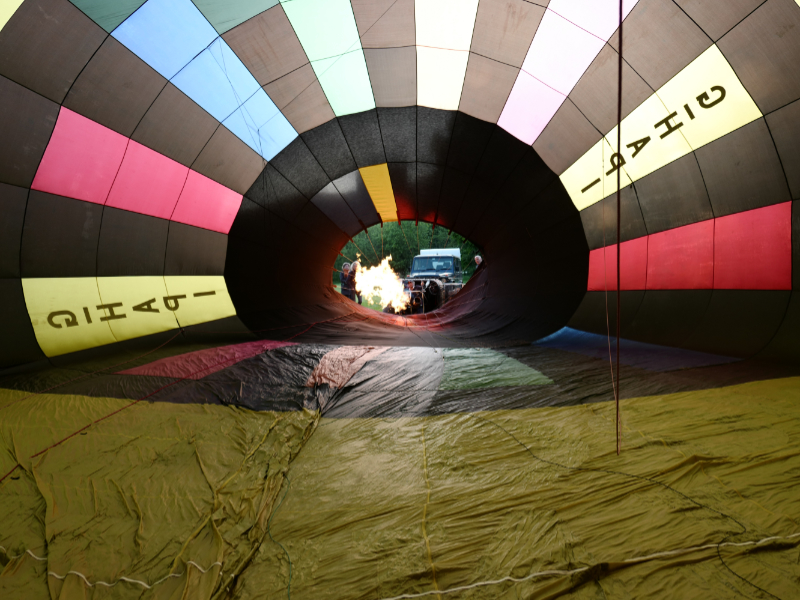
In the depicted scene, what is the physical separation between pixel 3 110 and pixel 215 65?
5.06 feet

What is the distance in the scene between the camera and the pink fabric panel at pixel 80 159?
2.98 m

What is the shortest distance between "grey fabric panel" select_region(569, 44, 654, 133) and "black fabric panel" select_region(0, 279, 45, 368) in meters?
5.05

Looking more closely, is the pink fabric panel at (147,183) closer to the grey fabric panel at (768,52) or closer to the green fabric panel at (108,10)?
the green fabric panel at (108,10)

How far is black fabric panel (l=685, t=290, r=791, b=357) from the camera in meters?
2.82

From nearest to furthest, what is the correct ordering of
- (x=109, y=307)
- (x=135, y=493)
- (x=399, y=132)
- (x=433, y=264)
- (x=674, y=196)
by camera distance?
(x=135, y=493)
(x=674, y=196)
(x=109, y=307)
(x=399, y=132)
(x=433, y=264)

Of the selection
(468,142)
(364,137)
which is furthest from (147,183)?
(468,142)

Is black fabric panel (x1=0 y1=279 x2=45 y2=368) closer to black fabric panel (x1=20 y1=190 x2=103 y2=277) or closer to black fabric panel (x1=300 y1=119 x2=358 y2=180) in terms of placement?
black fabric panel (x1=20 y1=190 x2=103 y2=277)

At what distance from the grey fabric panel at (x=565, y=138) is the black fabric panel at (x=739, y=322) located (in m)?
1.80

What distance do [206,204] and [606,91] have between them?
4.03 metres

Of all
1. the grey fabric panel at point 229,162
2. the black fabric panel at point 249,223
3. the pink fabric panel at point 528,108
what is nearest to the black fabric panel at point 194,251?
the black fabric panel at point 249,223

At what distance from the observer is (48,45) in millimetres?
2752

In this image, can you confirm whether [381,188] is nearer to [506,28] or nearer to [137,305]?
[506,28]

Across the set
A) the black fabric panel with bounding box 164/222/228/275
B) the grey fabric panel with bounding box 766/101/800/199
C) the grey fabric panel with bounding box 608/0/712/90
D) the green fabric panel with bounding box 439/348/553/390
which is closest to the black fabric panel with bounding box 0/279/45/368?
the black fabric panel with bounding box 164/222/228/275

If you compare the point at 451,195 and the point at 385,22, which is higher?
the point at 385,22
